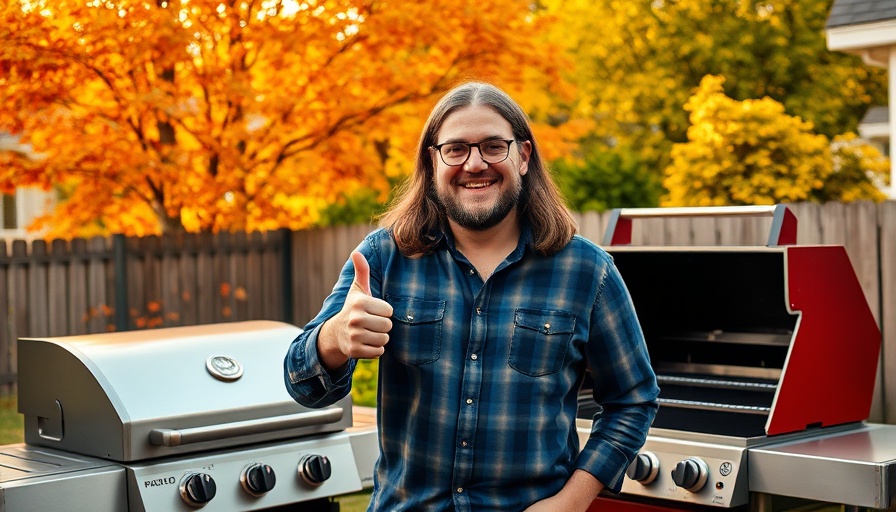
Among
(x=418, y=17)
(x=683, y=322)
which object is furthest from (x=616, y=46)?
(x=683, y=322)

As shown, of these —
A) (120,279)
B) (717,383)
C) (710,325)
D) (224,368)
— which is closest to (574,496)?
(224,368)

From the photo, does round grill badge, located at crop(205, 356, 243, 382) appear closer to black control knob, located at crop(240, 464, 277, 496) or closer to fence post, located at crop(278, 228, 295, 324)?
black control knob, located at crop(240, 464, 277, 496)

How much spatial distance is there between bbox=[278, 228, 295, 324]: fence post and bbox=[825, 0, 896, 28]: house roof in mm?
5981

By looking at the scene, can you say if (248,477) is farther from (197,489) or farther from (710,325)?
(710,325)

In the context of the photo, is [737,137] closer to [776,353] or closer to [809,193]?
[809,193]

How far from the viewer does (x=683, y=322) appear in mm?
4043

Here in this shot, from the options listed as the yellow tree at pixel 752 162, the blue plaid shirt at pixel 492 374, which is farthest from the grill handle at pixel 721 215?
the yellow tree at pixel 752 162

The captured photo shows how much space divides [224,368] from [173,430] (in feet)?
0.96

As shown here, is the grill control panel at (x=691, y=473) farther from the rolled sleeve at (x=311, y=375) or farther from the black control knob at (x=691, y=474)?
the rolled sleeve at (x=311, y=375)

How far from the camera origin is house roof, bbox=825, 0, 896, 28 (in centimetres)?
1065

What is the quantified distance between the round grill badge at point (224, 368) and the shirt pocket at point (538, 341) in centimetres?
117

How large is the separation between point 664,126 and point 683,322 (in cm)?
1890

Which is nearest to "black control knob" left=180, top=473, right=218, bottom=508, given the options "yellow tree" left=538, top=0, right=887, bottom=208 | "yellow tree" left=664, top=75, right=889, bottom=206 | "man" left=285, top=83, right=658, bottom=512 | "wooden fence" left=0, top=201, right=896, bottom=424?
"man" left=285, top=83, right=658, bottom=512

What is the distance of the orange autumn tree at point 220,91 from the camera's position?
7.72 meters
